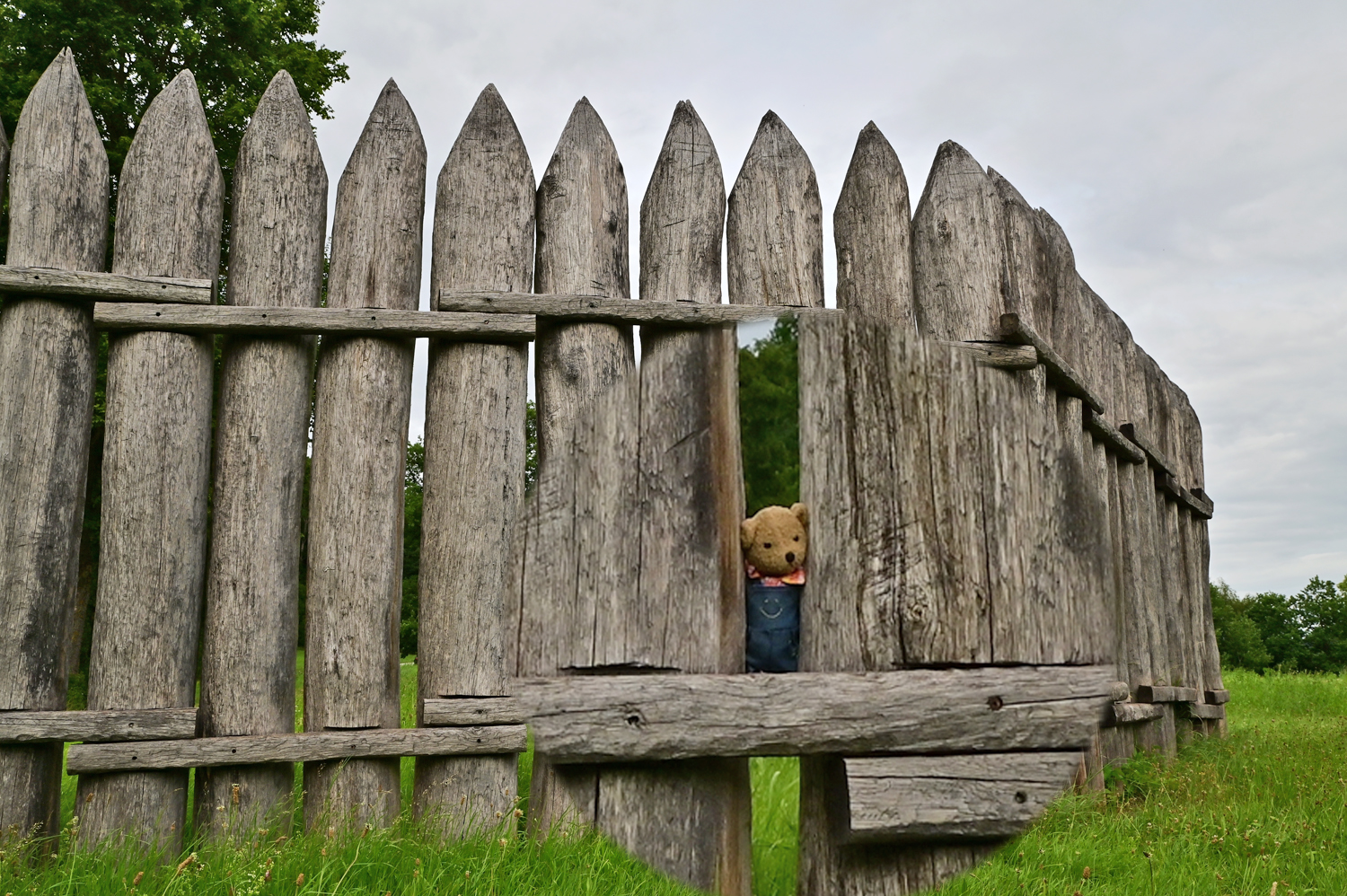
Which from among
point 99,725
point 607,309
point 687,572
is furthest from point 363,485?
point 687,572

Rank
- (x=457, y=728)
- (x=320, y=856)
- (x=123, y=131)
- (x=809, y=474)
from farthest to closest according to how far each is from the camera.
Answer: (x=123, y=131) → (x=457, y=728) → (x=320, y=856) → (x=809, y=474)

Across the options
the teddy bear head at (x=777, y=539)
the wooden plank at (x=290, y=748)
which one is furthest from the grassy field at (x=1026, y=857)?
the teddy bear head at (x=777, y=539)

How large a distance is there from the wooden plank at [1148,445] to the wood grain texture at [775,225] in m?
2.58

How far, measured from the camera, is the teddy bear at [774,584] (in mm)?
2383

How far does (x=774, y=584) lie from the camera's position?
2.42 metres

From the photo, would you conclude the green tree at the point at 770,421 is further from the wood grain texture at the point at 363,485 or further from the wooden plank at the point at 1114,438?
the wooden plank at the point at 1114,438

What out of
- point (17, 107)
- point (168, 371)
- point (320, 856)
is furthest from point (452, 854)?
point (17, 107)

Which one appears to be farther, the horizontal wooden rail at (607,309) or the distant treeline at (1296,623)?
the distant treeline at (1296,623)

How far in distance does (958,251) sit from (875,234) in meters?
0.28

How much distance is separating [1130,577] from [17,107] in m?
9.88

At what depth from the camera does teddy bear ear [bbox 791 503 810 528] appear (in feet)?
7.86

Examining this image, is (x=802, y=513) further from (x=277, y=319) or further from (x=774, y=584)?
(x=277, y=319)

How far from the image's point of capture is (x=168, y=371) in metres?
3.36

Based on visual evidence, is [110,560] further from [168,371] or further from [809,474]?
[809,474]
